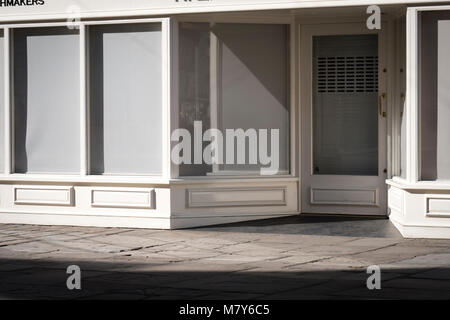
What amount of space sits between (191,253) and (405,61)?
13.8 ft

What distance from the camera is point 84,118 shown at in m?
13.5

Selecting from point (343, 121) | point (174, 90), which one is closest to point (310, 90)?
point (343, 121)

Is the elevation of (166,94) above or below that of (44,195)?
above

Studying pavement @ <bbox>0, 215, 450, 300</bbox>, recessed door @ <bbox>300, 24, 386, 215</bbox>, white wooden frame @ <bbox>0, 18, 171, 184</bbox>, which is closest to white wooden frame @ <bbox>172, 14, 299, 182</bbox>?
white wooden frame @ <bbox>0, 18, 171, 184</bbox>

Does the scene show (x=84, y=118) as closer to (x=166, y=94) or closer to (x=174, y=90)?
(x=166, y=94)

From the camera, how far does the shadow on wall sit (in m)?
8.20

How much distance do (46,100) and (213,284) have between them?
6.05 metres

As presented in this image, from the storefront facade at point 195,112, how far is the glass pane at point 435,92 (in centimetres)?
78

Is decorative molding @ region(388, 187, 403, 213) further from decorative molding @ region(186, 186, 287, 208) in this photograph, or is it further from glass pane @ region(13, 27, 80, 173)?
glass pane @ region(13, 27, 80, 173)

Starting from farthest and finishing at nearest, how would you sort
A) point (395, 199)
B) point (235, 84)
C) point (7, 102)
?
point (7, 102) < point (235, 84) < point (395, 199)

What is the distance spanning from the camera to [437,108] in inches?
467

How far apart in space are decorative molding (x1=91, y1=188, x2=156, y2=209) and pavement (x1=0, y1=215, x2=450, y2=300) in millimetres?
393
